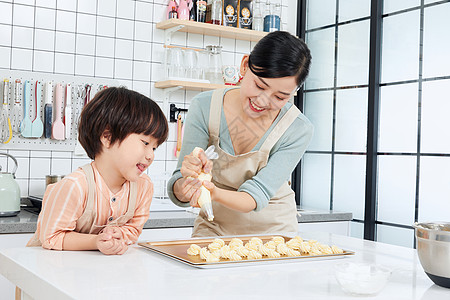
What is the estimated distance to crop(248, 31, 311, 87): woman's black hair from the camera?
1478 mm

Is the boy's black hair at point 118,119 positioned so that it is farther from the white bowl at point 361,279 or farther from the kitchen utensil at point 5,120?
the kitchen utensil at point 5,120

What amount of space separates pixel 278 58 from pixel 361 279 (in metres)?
0.75

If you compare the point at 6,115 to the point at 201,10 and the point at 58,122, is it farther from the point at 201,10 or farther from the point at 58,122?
the point at 201,10

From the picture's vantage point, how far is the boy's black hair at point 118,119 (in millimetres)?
1432

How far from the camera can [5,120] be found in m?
2.60

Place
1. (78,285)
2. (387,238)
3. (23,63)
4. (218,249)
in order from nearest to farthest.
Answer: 1. (78,285)
2. (218,249)
3. (23,63)
4. (387,238)

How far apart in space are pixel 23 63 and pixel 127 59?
1.84ft

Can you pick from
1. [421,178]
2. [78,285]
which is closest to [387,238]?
[421,178]

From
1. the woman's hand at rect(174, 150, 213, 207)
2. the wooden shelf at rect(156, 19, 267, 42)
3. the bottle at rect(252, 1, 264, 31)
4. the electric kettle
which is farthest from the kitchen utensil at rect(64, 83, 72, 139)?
the woman's hand at rect(174, 150, 213, 207)

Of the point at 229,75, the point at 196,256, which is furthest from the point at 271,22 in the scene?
the point at 196,256

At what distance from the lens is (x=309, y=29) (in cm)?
355

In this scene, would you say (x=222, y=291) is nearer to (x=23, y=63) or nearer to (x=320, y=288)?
(x=320, y=288)

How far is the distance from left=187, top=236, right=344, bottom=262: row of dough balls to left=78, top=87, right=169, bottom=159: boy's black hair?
391mm

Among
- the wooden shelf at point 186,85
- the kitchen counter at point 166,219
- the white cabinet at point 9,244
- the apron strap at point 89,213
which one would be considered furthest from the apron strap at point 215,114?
the wooden shelf at point 186,85
